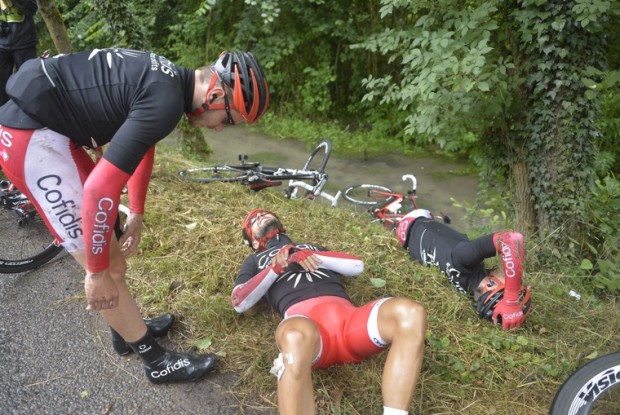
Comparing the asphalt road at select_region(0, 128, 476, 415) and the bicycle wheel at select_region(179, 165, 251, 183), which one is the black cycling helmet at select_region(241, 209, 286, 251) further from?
the bicycle wheel at select_region(179, 165, 251, 183)

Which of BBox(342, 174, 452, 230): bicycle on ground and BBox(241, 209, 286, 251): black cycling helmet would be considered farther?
BBox(342, 174, 452, 230): bicycle on ground

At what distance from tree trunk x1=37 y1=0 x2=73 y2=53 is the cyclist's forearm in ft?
14.2

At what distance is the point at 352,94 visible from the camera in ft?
39.3

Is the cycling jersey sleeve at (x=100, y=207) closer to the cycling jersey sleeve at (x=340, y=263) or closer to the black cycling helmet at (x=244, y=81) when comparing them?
the black cycling helmet at (x=244, y=81)

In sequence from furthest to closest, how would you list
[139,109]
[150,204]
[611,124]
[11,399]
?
1. [611,124]
2. [150,204]
3. [11,399]
4. [139,109]

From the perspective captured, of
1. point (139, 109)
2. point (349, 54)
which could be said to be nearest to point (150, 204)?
point (139, 109)

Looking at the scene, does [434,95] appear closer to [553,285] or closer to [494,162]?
[494,162]

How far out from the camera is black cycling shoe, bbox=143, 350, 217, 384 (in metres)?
2.46

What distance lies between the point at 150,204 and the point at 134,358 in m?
1.84

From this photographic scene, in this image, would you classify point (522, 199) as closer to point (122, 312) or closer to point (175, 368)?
point (175, 368)

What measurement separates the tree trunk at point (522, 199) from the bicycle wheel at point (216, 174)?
115 inches

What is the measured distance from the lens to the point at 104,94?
77.1 inches

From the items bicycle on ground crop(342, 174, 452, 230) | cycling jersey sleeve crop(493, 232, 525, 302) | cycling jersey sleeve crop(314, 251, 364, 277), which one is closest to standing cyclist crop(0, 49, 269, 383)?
cycling jersey sleeve crop(314, 251, 364, 277)

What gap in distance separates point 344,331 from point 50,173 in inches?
62.6
